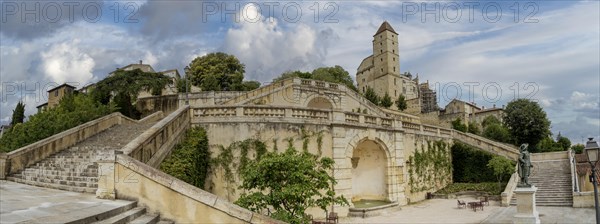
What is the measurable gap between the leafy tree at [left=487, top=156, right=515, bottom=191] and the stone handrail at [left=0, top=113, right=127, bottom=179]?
22795mm

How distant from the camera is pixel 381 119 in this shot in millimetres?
22203

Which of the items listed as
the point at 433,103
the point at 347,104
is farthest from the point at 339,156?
the point at 433,103

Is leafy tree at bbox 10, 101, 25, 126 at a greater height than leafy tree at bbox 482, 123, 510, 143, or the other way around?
leafy tree at bbox 10, 101, 25, 126

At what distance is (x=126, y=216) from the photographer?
7.98 metres

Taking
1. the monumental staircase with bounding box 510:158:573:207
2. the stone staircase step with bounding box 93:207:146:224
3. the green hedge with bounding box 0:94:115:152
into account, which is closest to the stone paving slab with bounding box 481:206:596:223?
the monumental staircase with bounding box 510:158:573:207

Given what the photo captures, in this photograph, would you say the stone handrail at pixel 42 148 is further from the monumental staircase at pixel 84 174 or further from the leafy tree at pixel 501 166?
the leafy tree at pixel 501 166

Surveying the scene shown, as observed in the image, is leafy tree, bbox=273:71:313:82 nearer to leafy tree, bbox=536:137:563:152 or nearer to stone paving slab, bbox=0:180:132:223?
leafy tree, bbox=536:137:563:152

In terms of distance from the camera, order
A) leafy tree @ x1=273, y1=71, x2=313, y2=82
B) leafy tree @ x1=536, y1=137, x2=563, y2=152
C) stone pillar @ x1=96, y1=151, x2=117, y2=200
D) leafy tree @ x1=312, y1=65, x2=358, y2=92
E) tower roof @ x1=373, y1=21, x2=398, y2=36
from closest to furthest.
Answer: stone pillar @ x1=96, y1=151, x2=117, y2=200
leafy tree @ x1=536, y1=137, x2=563, y2=152
leafy tree @ x1=273, y1=71, x2=313, y2=82
leafy tree @ x1=312, y1=65, x2=358, y2=92
tower roof @ x1=373, y1=21, x2=398, y2=36

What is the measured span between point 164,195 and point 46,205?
2228 mm

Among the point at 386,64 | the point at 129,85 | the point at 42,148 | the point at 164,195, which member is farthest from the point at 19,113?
the point at 386,64

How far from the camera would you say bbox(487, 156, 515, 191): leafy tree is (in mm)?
26297

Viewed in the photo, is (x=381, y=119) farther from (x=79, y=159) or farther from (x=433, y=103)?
(x=433, y=103)

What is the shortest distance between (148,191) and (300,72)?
5278 cm

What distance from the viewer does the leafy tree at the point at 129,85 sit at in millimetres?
35938
